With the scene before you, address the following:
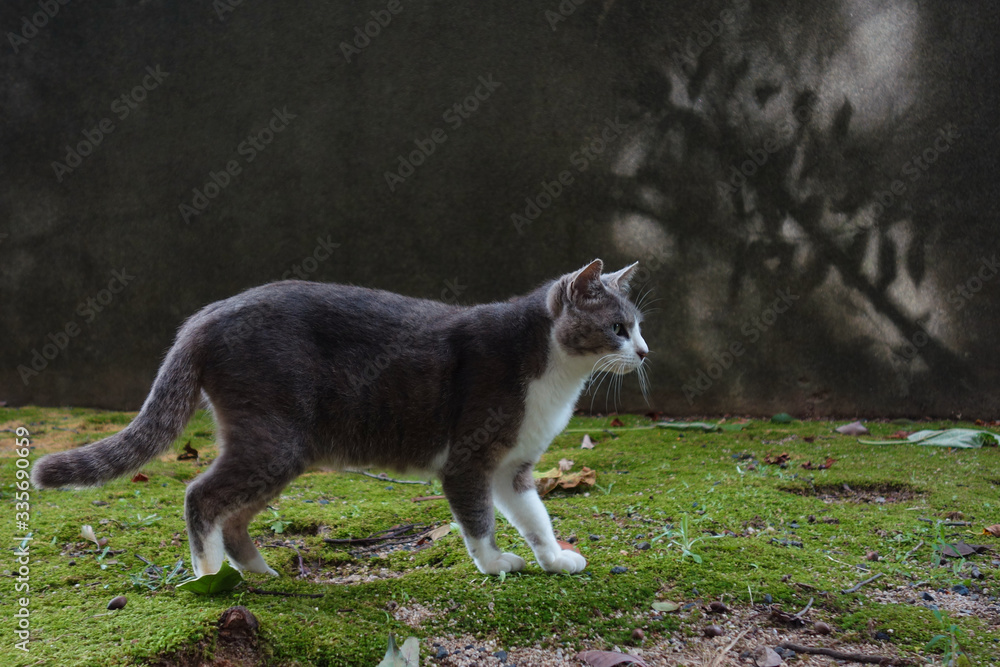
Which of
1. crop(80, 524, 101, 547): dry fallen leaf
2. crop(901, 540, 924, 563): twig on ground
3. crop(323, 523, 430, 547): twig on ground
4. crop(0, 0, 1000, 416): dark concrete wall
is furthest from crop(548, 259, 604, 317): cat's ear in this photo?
crop(0, 0, 1000, 416): dark concrete wall

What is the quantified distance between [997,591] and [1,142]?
8.52 meters

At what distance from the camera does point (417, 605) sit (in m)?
2.73

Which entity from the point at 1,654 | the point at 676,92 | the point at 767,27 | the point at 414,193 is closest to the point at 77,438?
the point at 414,193

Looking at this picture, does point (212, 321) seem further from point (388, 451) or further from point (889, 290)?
→ point (889, 290)

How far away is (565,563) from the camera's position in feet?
9.82

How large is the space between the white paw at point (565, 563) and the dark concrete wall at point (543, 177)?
154 inches

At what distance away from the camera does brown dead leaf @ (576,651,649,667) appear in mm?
2305

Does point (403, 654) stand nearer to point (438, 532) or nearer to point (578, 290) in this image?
point (438, 532)

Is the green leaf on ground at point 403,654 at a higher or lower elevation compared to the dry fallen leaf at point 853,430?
higher

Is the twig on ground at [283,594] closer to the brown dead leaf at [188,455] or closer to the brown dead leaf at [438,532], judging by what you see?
the brown dead leaf at [438,532]

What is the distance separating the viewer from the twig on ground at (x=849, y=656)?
7.57 ft

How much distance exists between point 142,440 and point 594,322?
1862mm

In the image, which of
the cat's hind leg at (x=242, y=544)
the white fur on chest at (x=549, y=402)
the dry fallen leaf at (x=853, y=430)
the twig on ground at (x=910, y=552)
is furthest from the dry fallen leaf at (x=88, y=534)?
the dry fallen leaf at (x=853, y=430)

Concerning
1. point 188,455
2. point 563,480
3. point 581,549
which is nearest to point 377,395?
point 581,549
